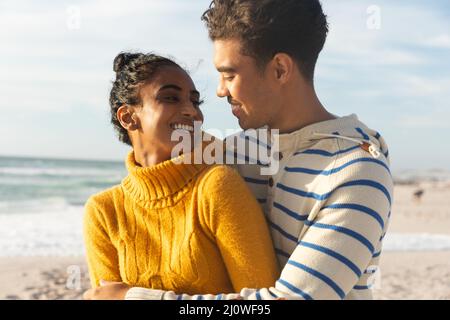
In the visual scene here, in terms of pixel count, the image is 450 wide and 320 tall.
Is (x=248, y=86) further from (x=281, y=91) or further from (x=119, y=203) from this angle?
(x=119, y=203)

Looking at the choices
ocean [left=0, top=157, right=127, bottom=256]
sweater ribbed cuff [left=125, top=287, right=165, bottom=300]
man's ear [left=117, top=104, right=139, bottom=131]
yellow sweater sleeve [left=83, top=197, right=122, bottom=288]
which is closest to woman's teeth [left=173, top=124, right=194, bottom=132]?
man's ear [left=117, top=104, right=139, bottom=131]

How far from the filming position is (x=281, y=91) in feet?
7.32

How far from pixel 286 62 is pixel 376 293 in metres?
5.14

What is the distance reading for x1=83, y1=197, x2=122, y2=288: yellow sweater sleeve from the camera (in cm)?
226

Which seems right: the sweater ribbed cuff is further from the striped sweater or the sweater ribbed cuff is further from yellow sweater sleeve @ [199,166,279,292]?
yellow sweater sleeve @ [199,166,279,292]

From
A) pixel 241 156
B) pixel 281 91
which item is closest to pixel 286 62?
pixel 281 91

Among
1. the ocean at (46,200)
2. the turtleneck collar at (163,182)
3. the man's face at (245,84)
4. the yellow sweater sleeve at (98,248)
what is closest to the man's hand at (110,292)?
the yellow sweater sleeve at (98,248)

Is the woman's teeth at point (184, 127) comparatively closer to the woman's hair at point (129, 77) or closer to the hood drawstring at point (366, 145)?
the woman's hair at point (129, 77)

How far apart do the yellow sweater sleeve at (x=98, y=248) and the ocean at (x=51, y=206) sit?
6832 millimetres

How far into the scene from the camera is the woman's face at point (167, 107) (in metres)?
2.18

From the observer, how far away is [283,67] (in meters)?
Result: 2.24

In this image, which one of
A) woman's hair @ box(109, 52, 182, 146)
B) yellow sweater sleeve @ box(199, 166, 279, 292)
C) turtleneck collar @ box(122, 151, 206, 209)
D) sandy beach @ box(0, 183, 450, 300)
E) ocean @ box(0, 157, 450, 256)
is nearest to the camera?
yellow sweater sleeve @ box(199, 166, 279, 292)

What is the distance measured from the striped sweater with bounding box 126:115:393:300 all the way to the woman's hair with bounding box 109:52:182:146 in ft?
2.01

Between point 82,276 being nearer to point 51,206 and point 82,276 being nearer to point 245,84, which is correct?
point 245,84
